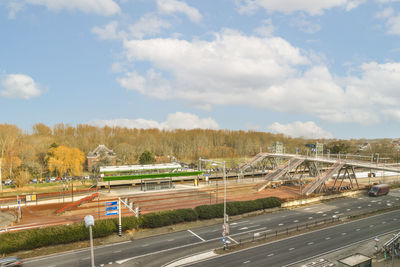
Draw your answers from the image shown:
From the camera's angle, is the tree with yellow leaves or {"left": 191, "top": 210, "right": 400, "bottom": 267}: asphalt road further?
the tree with yellow leaves

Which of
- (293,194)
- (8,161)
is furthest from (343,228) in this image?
(8,161)

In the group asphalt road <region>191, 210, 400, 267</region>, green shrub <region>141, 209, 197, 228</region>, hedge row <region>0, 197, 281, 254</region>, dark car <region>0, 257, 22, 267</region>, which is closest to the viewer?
dark car <region>0, 257, 22, 267</region>

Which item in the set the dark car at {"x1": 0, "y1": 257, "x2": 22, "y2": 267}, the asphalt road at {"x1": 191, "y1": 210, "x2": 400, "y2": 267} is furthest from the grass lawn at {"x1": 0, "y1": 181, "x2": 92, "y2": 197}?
the asphalt road at {"x1": 191, "y1": 210, "x2": 400, "y2": 267}

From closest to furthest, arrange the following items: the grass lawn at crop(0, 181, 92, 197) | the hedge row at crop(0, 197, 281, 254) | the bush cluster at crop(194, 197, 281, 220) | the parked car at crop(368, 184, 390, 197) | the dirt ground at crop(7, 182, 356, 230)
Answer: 1. the hedge row at crop(0, 197, 281, 254)
2. the bush cluster at crop(194, 197, 281, 220)
3. the dirt ground at crop(7, 182, 356, 230)
4. the parked car at crop(368, 184, 390, 197)
5. the grass lawn at crop(0, 181, 92, 197)

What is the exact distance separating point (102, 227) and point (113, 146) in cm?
10227

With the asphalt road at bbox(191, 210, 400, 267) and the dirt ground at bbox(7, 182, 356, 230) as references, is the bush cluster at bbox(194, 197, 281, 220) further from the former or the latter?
the asphalt road at bbox(191, 210, 400, 267)

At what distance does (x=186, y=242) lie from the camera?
29.1m

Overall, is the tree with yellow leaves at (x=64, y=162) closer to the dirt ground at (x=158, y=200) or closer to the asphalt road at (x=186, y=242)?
the dirt ground at (x=158, y=200)

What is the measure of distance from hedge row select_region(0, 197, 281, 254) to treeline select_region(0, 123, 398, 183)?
52286 mm

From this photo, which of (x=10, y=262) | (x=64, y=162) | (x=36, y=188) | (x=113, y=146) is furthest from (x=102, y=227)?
(x=113, y=146)

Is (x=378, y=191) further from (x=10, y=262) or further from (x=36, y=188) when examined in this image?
(x=36, y=188)

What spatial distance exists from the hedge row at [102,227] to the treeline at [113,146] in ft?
172

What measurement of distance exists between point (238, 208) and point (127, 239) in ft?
59.3

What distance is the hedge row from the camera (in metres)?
26.1
